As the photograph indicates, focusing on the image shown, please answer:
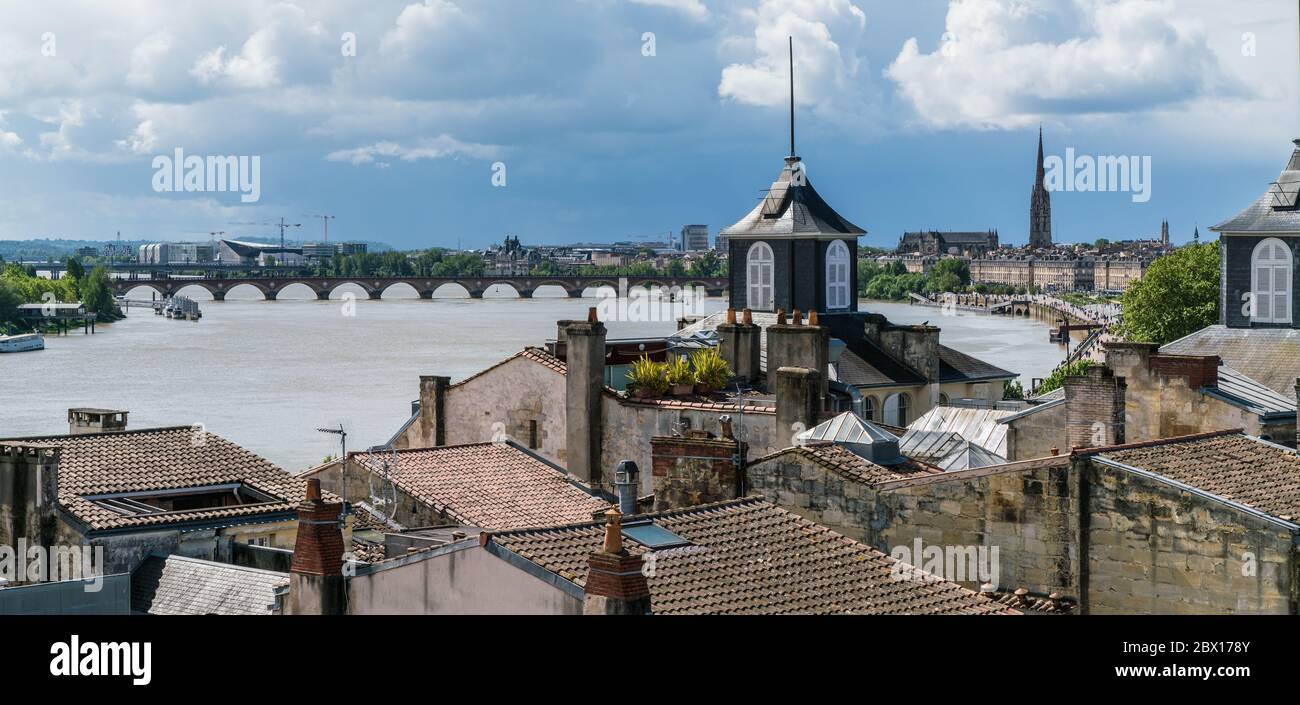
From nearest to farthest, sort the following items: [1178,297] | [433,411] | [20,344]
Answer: [433,411] → [1178,297] → [20,344]

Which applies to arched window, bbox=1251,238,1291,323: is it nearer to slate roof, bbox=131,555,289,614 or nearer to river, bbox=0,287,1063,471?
slate roof, bbox=131,555,289,614

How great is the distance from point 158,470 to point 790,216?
48.6ft

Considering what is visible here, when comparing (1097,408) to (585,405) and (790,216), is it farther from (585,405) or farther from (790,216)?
(790,216)

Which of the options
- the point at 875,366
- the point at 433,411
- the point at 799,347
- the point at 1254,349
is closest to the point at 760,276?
the point at 875,366

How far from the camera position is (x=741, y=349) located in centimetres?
2306

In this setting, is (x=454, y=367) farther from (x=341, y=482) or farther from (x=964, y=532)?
(x=964, y=532)

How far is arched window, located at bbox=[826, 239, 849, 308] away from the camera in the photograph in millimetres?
29969

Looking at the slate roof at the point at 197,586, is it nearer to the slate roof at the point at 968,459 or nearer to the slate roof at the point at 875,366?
the slate roof at the point at 968,459

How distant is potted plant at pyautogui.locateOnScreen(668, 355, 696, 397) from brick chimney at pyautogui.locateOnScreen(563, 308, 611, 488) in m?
0.82

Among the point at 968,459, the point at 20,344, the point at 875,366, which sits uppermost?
the point at 875,366

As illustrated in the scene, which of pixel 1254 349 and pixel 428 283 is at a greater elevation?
pixel 428 283

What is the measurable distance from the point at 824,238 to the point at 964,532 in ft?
54.5

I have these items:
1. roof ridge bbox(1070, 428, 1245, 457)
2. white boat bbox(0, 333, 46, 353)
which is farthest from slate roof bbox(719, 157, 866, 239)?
white boat bbox(0, 333, 46, 353)
